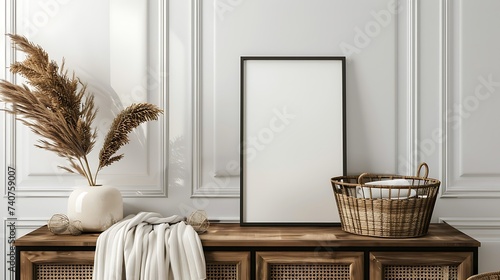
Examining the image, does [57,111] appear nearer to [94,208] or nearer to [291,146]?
[94,208]

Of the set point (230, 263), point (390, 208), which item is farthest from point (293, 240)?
point (390, 208)

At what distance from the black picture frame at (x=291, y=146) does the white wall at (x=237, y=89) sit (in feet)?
0.29

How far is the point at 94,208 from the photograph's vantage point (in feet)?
6.86

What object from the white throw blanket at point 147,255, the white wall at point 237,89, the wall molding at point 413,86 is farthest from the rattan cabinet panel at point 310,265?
the wall molding at point 413,86

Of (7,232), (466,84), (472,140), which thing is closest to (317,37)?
(466,84)

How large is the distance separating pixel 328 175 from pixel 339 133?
0.67 feet

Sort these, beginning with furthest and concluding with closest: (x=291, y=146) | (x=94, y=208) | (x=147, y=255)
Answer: (x=291, y=146)
(x=94, y=208)
(x=147, y=255)

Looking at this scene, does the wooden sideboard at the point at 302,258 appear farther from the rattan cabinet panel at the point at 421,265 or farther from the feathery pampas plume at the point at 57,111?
the feathery pampas plume at the point at 57,111

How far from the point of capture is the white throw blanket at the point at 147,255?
1.88 meters

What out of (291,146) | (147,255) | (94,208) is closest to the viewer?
(147,255)

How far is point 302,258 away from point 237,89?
87cm

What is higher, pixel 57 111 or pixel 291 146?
pixel 57 111

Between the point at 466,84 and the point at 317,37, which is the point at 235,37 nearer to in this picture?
the point at 317,37

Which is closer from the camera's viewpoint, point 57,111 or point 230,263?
point 230,263
